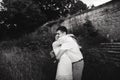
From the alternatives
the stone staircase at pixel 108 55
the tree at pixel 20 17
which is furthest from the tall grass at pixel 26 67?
the tree at pixel 20 17

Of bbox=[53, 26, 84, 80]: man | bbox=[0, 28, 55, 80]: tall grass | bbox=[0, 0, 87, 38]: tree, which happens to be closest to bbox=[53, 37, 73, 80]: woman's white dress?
bbox=[53, 26, 84, 80]: man

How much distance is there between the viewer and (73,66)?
108 inches

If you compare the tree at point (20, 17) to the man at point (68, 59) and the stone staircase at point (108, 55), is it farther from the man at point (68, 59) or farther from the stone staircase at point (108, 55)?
the man at point (68, 59)

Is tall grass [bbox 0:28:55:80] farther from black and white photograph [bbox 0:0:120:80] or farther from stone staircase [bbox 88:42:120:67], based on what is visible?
stone staircase [bbox 88:42:120:67]

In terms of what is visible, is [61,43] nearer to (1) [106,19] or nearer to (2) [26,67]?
(2) [26,67]

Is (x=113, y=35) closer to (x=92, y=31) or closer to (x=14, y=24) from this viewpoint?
(x=92, y=31)

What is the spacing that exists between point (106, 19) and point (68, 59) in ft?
30.5

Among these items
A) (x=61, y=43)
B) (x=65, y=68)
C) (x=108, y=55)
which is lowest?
(x=108, y=55)

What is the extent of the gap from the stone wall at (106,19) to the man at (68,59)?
824 cm

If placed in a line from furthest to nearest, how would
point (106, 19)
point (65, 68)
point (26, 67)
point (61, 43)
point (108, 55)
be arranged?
A: 1. point (106, 19)
2. point (108, 55)
3. point (26, 67)
4. point (61, 43)
5. point (65, 68)

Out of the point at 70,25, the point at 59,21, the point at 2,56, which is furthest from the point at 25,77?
the point at 59,21

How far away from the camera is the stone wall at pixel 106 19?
10.4 metres

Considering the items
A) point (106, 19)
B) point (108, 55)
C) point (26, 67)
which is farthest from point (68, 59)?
point (106, 19)

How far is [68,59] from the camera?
262cm
